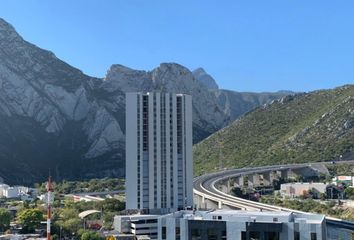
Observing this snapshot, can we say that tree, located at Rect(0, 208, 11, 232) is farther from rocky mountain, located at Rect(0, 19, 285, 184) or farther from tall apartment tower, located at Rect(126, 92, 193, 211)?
rocky mountain, located at Rect(0, 19, 285, 184)

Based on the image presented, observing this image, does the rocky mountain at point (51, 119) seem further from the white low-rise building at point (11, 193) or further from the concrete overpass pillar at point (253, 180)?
the concrete overpass pillar at point (253, 180)

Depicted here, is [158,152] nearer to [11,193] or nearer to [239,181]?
[11,193]

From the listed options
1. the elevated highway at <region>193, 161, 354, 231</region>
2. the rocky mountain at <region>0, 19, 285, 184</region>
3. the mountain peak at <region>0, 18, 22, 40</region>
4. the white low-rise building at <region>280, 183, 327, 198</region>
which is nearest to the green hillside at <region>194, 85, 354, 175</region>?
the elevated highway at <region>193, 161, 354, 231</region>

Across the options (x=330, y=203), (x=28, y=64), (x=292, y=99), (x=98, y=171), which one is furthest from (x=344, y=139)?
(x=28, y=64)

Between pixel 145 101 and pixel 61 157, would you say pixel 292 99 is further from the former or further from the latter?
pixel 145 101

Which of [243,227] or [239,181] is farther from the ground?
[239,181]

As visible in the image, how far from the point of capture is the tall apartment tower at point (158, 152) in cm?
6675

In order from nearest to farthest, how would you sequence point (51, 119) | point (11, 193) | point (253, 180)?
point (11, 193) → point (253, 180) → point (51, 119)

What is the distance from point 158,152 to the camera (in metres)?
67.9

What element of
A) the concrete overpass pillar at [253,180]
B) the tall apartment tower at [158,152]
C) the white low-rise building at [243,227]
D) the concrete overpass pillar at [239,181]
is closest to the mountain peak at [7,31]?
the concrete overpass pillar at [239,181]

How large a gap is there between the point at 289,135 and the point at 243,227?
115 m

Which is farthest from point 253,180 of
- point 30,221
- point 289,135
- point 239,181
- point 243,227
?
point 243,227

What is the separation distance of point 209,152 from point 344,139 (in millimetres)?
40358

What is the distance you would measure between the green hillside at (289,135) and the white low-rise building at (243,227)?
98615 millimetres
